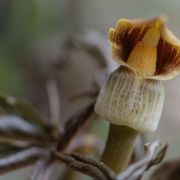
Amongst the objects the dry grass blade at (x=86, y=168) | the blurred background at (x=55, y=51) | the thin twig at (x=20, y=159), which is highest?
the dry grass blade at (x=86, y=168)

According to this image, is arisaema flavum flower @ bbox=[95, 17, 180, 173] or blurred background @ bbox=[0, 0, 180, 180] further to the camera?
blurred background @ bbox=[0, 0, 180, 180]

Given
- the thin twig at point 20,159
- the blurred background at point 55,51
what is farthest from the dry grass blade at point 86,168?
the blurred background at point 55,51

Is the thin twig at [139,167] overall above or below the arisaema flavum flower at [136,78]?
below

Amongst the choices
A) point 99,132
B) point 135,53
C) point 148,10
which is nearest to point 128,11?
point 148,10

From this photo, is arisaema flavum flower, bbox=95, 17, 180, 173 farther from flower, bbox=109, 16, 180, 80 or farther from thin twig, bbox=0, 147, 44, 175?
thin twig, bbox=0, 147, 44, 175

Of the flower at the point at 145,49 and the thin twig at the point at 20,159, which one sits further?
the thin twig at the point at 20,159

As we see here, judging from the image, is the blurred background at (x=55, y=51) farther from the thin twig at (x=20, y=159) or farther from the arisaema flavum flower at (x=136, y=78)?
the arisaema flavum flower at (x=136, y=78)

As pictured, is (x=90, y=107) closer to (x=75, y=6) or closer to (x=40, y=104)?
(x=40, y=104)

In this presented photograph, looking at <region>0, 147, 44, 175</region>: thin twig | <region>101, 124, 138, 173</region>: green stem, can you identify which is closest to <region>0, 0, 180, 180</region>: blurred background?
<region>0, 147, 44, 175</region>: thin twig
